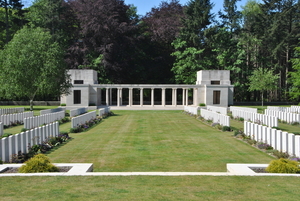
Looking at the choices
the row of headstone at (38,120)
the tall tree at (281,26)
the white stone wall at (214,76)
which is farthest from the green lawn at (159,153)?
the tall tree at (281,26)

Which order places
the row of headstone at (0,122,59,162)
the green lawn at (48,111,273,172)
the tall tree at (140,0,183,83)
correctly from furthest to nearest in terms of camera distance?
the tall tree at (140,0,183,83), the green lawn at (48,111,273,172), the row of headstone at (0,122,59,162)

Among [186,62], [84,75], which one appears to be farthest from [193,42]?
[84,75]

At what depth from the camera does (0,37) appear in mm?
57938

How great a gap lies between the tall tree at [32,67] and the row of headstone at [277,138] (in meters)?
24.6

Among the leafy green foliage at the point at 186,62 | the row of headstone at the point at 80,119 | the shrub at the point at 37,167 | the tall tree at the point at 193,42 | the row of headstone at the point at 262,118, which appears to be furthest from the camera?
the tall tree at the point at 193,42

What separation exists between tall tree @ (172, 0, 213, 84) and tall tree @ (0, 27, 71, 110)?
28050mm

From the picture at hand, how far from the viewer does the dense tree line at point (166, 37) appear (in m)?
56.6

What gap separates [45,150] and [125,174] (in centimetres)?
624

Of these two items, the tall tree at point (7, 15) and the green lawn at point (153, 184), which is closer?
the green lawn at point (153, 184)

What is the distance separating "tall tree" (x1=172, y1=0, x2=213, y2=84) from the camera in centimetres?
5850

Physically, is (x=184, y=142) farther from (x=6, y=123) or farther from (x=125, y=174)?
(x=6, y=123)

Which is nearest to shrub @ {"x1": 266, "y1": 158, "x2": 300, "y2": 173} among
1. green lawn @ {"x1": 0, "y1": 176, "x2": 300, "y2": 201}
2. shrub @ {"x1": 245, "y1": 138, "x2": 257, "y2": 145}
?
green lawn @ {"x1": 0, "y1": 176, "x2": 300, "y2": 201}

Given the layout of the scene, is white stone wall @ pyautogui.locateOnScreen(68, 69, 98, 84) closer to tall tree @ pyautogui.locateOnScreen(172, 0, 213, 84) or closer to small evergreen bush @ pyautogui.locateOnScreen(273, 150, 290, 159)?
tall tree @ pyautogui.locateOnScreen(172, 0, 213, 84)

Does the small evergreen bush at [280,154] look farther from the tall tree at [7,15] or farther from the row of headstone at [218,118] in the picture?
the tall tree at [7,15]
